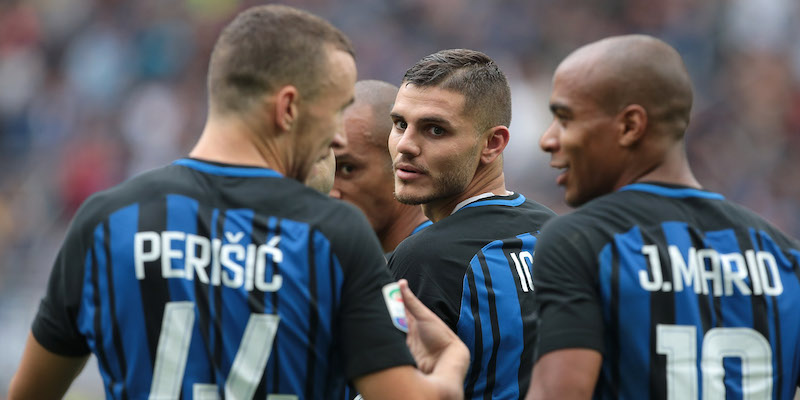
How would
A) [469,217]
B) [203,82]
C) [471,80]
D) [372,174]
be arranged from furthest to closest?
[203,82], [372,174], [471,80], [469,217]

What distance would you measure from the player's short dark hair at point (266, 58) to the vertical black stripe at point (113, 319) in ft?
1.68

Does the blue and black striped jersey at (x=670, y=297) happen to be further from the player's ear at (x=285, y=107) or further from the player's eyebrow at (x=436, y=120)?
the player's eyebrow at (x=436, y=120)

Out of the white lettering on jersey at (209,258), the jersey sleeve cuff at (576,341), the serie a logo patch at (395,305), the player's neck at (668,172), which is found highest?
the player's neck at (668,172)

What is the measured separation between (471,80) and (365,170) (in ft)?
2.74

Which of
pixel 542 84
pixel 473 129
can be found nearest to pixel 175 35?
pixel 542 84

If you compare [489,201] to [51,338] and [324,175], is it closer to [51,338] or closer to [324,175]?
[324,175]

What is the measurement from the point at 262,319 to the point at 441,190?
161cm

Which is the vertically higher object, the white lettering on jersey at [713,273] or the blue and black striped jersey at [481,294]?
the white lettering on jersey at [713,273]

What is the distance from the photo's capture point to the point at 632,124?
2947mm

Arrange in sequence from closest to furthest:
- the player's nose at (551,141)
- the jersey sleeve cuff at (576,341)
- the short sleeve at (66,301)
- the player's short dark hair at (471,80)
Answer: the jersey sleeve cuff at (576,341) < the short sleeve at (66,301) < the player's nose at (551,141) < the player's short dark hair at (471,80)

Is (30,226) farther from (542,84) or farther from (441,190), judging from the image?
(441,190)

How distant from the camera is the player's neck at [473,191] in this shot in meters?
4.27

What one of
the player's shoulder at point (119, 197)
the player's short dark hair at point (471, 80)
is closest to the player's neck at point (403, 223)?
the player's short dark hair at point (471, 80)

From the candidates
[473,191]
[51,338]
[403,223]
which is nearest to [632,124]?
[473,191]
